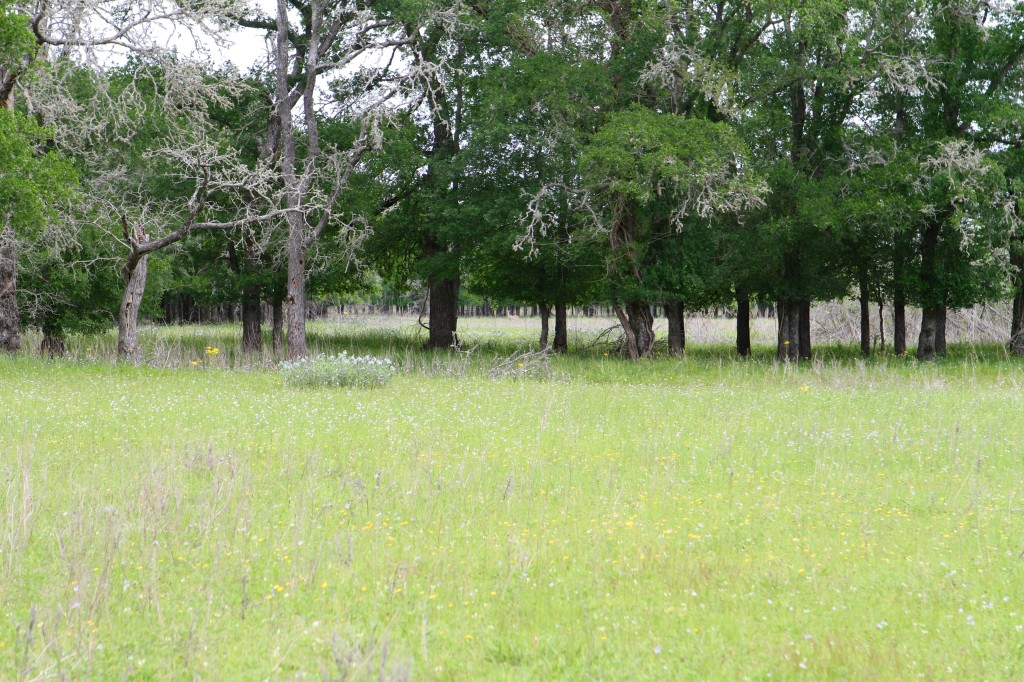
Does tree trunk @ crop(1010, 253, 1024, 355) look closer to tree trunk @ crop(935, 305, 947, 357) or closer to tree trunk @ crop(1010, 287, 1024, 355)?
tree trunk @ crop(1010, 287, 1024, 355)

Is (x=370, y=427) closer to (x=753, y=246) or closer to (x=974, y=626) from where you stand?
(x=974, y=626)

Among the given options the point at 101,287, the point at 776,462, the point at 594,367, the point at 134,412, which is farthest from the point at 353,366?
the point at 101,287

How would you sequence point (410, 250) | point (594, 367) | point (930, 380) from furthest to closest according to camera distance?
point (410, 250)
point (594, 367)
point (930, 380)

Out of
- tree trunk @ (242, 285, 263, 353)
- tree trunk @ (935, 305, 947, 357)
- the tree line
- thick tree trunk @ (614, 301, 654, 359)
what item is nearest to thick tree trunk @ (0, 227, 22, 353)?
the tree line

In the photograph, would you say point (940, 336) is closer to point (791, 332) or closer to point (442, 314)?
point (791, 332)

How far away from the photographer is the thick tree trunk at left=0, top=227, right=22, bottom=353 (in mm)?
24609

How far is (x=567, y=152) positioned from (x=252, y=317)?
45.9 feet

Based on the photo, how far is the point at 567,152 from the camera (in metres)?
26.0

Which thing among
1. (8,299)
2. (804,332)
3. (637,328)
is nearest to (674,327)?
(637,328)

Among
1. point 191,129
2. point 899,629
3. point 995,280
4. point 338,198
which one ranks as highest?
point 191,129

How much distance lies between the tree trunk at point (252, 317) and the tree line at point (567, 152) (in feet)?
0.89

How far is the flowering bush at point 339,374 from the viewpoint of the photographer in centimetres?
1770

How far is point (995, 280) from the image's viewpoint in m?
27.1

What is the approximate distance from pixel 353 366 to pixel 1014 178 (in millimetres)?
20094
